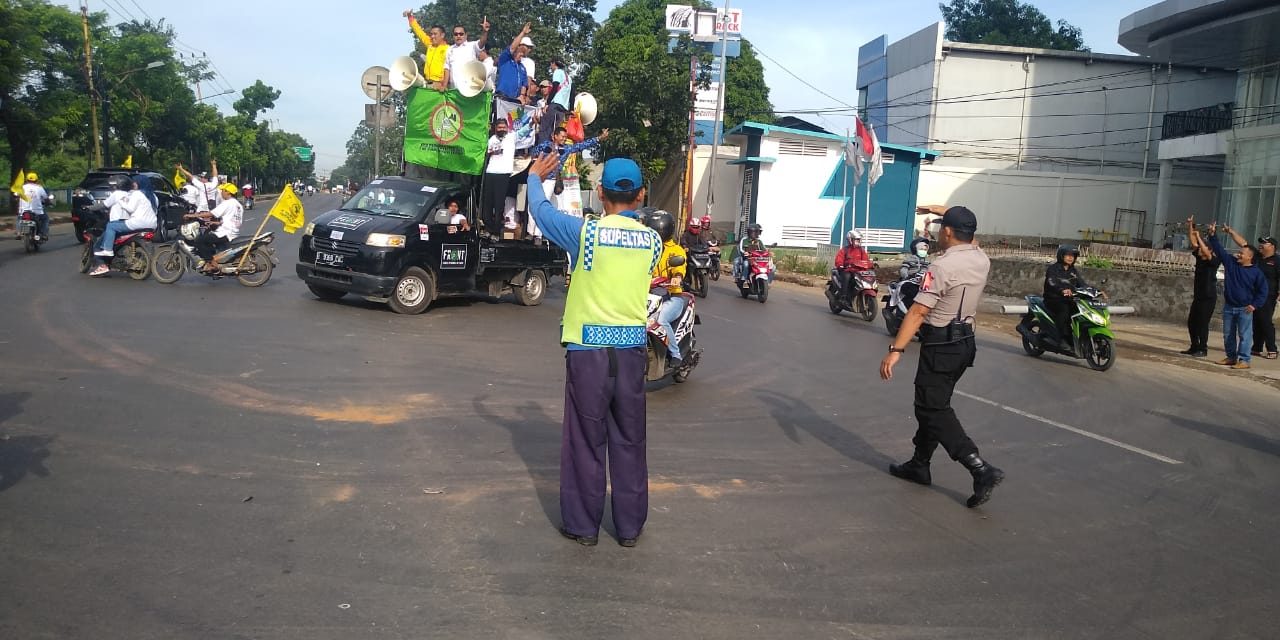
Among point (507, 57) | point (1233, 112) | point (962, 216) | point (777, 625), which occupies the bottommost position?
point (777, 625)

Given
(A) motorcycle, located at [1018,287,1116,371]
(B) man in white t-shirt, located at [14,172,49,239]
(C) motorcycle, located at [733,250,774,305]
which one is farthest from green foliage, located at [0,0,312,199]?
(A) motorcycle, located at [1018,287,1116,371]

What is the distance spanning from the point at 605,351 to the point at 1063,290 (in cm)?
949

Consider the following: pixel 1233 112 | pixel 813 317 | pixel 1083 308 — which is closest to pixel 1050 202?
pixel 1233 112

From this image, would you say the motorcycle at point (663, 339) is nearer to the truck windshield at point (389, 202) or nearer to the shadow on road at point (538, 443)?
the shadow on road at point (538, 443)

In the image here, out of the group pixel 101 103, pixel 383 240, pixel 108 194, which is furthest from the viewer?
pixel 101 103

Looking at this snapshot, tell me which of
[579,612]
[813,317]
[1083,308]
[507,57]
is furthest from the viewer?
[813,317]

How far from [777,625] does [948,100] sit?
Result: 42098 millimetres

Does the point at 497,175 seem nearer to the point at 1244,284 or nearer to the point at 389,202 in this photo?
the point at 389,202

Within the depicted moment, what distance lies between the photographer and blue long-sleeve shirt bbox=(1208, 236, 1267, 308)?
12.4 m

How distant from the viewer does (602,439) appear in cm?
464

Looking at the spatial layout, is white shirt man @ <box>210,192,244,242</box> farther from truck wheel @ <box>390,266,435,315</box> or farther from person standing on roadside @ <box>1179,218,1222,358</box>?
person standing on roadside @ <box>1179,218,1222,358</box>

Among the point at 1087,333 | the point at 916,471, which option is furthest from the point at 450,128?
the point at 916,471

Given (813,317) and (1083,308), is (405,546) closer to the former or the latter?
(1083,308)

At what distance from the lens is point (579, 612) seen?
12.9ft
